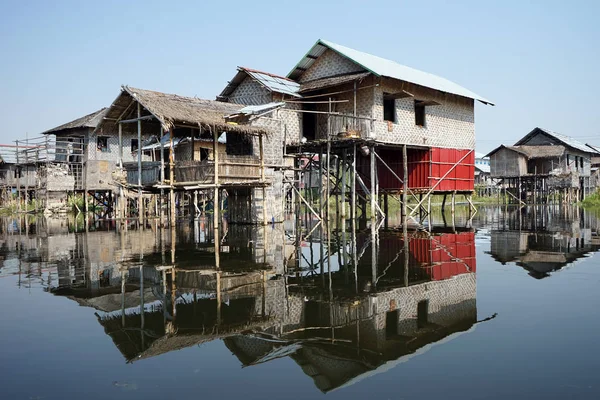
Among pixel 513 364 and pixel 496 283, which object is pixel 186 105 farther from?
pixel 513 364

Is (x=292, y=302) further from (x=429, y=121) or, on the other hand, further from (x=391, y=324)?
(x=429, y=121)

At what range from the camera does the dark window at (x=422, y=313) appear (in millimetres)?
6180

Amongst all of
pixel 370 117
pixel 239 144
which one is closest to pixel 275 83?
pixel 239 144

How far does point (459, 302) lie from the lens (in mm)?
7207

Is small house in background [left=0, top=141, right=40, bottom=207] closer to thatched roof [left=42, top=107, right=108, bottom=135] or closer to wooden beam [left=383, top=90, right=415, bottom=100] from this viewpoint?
thatched roof [left=42, top=107, right=108, bottom=135]

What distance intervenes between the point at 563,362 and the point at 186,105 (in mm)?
15470

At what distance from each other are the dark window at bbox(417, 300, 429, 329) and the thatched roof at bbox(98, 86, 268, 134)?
10.8 metres

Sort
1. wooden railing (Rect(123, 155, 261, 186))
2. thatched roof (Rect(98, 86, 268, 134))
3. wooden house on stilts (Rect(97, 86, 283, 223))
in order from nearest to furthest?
thatched roof (Rect(98, 86, 268, 134))
wooden house on stilts (Rect(97, 86, 283, 223))
wooden railing (Rect(123, 155, 261, 186))

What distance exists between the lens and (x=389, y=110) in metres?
22.2

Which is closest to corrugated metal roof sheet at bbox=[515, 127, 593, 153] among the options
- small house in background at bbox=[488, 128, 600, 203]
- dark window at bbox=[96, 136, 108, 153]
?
small house in background at bbox=[488, 128, 600, 203]

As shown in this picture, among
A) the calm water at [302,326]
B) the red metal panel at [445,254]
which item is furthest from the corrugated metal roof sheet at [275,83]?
the calm water at [302,326]

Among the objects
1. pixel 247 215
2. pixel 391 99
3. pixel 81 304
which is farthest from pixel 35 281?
pixel 391 99

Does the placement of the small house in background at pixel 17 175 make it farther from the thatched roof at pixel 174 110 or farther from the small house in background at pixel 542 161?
the small house in background at pixel 542 161

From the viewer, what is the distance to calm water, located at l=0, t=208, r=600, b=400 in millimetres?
4426
